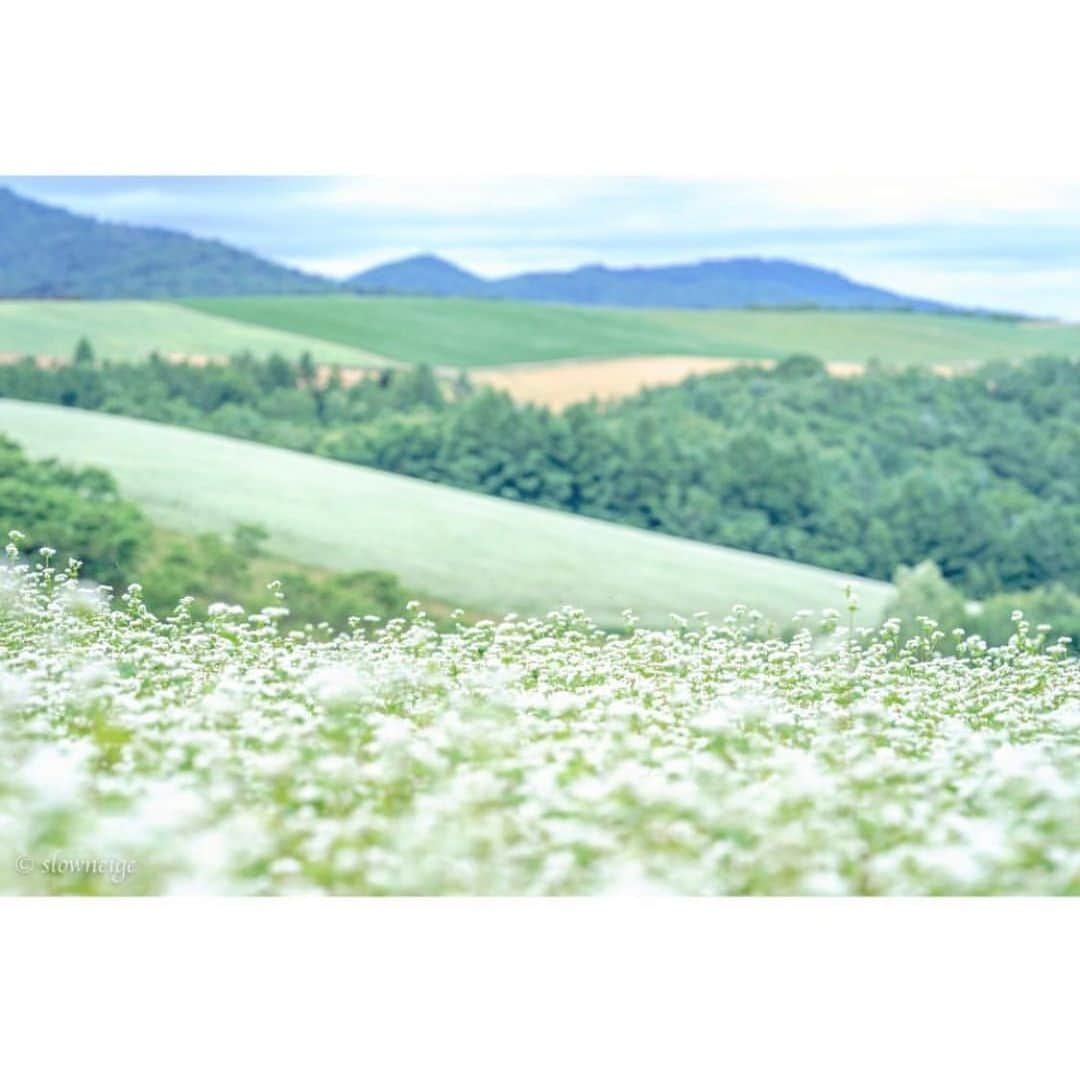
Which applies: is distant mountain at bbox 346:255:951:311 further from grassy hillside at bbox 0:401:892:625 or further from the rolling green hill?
grassy hillside at bbox 0:401:892:625

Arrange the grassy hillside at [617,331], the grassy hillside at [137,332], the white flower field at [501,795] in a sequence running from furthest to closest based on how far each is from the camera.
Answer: the grassy hillside at [137,332] < the grassy hillside at [617,331] < the white flower field at [501,795]

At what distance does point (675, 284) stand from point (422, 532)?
3.57 m

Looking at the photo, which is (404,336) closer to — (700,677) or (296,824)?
(700,677)

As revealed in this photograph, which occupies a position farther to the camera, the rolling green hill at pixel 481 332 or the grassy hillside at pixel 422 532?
the rolling green hill at pixel 481 332

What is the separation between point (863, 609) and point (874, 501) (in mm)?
3298

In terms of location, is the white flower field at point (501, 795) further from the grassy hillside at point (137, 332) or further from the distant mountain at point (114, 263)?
the grassy hillside at point (137, 332)

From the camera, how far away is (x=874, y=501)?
1669 cm

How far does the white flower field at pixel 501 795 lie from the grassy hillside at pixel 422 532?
4848 millimetres

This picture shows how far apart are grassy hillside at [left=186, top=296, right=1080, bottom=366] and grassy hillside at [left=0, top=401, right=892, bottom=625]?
1969mm

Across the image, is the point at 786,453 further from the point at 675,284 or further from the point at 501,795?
the point at 501,795

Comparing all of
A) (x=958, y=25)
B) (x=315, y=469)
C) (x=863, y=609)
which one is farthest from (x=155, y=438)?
(x=958, y=25)

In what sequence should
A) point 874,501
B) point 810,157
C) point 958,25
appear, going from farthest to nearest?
point 874,501 < point 810,157 < point 958,25

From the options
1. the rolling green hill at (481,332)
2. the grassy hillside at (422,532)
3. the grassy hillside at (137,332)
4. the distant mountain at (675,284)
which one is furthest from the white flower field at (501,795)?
the grassy hillside at (137,332)

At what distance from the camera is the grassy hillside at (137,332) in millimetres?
15164
